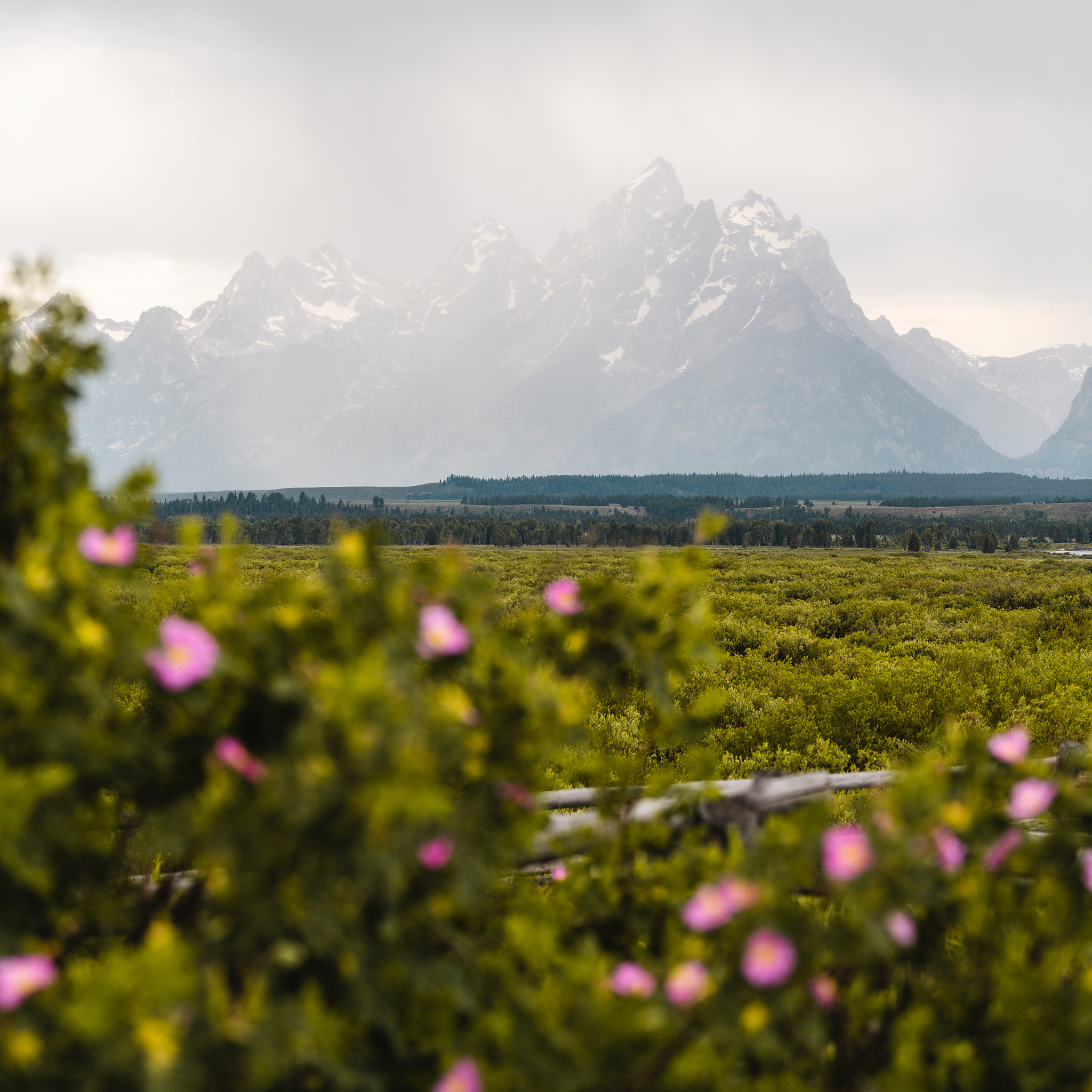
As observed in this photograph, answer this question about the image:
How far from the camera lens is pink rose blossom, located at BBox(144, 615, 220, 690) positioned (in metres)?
1.65

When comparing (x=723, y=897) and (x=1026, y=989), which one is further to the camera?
(x=1026, y=989)

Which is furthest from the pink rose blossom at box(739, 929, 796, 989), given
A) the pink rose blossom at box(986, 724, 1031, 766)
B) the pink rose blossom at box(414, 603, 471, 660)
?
the pink rose blossom at box(986, 724, 1031, 766)

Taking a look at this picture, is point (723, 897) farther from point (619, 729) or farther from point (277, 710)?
point (619, 729)

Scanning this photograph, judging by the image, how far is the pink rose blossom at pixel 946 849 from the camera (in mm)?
2025

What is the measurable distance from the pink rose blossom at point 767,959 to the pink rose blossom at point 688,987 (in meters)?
0.10

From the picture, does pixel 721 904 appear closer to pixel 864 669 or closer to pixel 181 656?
pixel 181 656

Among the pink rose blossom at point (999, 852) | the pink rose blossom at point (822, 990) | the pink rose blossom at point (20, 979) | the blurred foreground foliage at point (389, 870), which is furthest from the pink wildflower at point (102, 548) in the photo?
the pink rose blossom at point (999, 852)

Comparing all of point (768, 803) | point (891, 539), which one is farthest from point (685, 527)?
point (768, 803)

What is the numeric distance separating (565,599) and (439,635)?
70 centimetres

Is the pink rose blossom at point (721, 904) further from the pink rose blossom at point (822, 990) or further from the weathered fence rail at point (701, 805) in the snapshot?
the weathered fence rail at point (701, 805)

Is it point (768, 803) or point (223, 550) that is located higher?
point (223, 550)

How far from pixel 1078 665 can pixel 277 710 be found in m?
18.8

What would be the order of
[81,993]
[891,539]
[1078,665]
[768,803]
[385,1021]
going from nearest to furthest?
1. [81,993]
2. [385,1021]
3. [768,803]
4. [1078,665]
5. [891,539]

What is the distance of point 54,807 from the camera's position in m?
1.79
